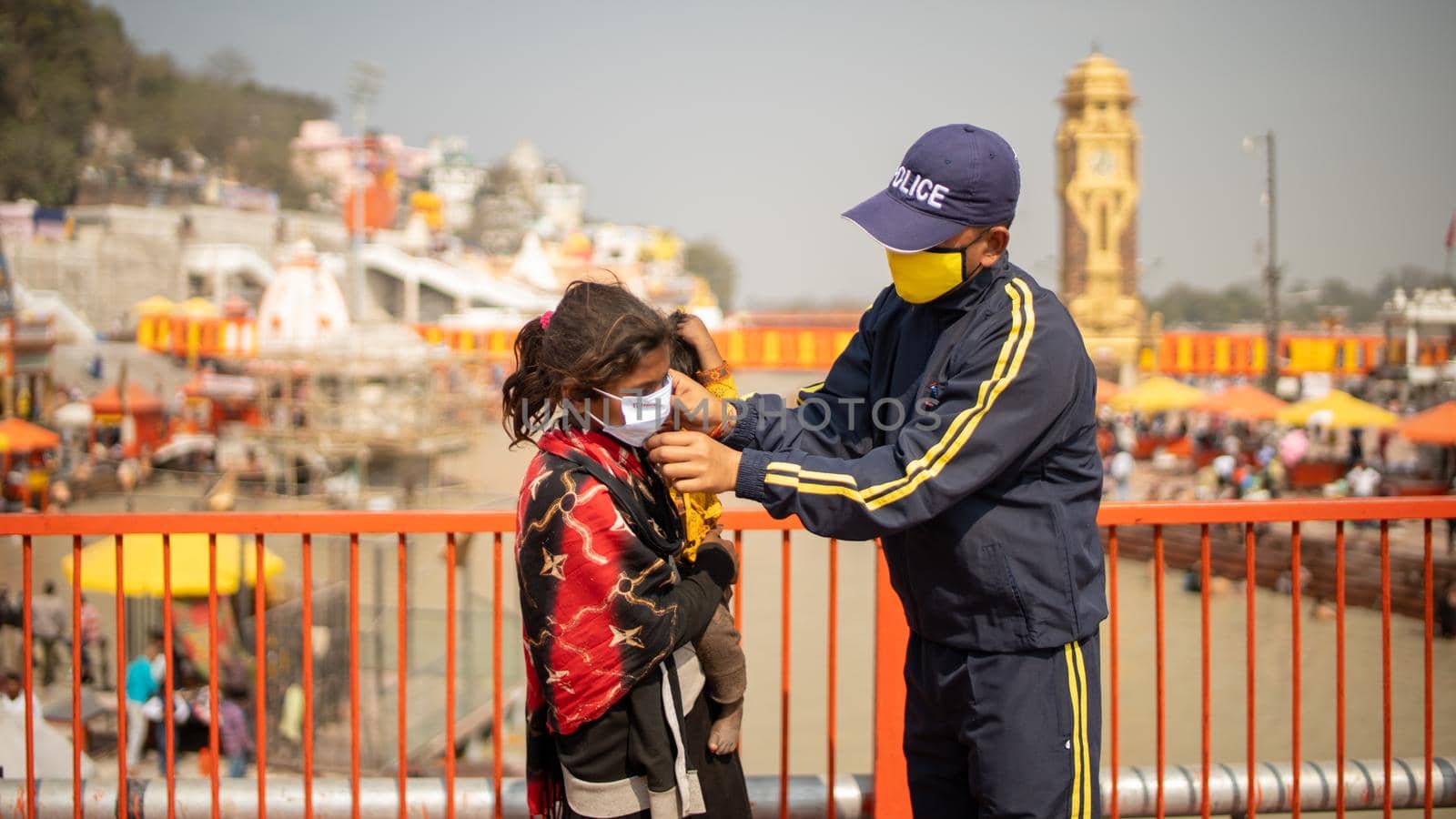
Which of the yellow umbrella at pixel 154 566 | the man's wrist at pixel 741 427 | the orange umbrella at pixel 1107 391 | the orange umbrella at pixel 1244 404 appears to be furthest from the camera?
the orange umbrella at pixel 1107 391

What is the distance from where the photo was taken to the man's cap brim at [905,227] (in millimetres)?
2039

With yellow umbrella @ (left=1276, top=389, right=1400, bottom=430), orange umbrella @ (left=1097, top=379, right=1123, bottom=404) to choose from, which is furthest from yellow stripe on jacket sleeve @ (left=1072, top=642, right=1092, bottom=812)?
orange umbrella @ (left=1097, top=379, right=1123, bottom=404)

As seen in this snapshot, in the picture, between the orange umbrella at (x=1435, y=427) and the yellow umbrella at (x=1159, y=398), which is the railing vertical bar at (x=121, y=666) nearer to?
the orange umbrella at (x=1435, y=427)

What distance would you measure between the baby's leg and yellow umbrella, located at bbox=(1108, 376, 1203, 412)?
2622 centimetres

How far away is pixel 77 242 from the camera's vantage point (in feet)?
152

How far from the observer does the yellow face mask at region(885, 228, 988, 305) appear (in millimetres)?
2092

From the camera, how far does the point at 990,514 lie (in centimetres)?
209

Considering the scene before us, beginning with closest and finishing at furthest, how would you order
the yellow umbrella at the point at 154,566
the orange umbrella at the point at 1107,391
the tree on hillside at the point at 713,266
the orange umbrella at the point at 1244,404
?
the yellow umbrella at the point at 154,566, the orange umbrella at the point at 1244,404, the orange umbrella at the point at 1107,391, the tree on hillside at the point at 713,266

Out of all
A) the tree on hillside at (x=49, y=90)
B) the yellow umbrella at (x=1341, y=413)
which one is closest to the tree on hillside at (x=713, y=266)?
the tree on hillside at (x=49, y=90)

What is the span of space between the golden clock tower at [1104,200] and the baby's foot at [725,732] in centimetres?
3623

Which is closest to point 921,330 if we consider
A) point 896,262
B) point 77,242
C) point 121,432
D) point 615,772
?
point 896,262

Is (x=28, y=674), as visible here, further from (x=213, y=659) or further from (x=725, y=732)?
(x=725, y=732)

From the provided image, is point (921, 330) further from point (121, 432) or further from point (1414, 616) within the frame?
point (121, 432)

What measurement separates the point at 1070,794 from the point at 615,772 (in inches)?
35.1
